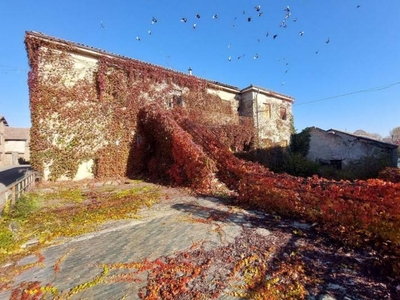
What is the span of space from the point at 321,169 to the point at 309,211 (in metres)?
13.8

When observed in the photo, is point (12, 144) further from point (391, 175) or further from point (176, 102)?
point (391, 175)

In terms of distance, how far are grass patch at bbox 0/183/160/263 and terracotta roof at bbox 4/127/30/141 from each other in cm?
3927

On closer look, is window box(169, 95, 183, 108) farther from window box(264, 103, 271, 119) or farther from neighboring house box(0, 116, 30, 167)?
neighboring house box(0, 116, 30, 167)

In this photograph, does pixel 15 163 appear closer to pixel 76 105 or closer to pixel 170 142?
pixel 76 105

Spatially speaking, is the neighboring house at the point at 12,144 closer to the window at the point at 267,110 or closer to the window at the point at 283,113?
the window at the point at 267,110

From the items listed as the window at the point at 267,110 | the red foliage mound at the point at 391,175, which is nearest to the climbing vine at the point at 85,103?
the window at the point at 267,110

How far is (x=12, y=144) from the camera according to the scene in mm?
39062

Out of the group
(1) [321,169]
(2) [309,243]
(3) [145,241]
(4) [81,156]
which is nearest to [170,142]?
(4) [81,156]

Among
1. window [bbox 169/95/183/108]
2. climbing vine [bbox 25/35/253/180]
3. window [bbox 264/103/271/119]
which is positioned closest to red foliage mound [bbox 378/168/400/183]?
window [bbox 264/103/271/119]

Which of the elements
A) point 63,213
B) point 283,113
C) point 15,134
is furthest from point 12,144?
point 283,113

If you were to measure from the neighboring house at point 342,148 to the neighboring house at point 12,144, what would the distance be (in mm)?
45606

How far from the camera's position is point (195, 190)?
9.41 m

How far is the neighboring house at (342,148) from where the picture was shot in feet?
55.6

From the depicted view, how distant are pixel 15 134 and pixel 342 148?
50686 mm
